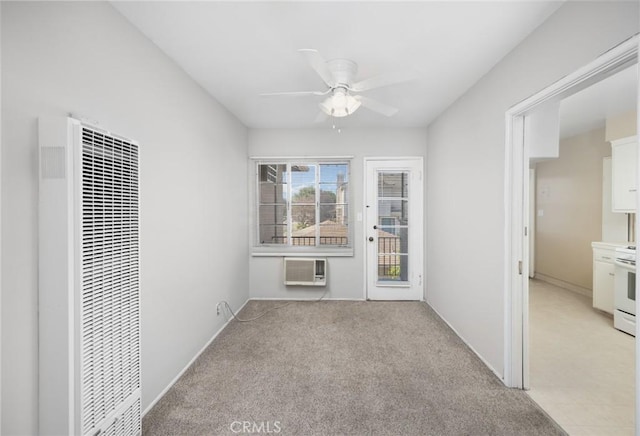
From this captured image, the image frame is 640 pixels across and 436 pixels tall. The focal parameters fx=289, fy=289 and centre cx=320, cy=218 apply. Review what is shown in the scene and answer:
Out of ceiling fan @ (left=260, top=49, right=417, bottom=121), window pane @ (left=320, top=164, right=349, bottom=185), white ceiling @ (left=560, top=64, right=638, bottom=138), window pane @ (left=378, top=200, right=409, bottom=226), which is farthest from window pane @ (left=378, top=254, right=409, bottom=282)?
white ceiling @ (left=560, top=64, right=638, bottom=138)

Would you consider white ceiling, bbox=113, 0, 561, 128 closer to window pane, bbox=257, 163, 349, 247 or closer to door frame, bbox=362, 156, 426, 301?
door frame, bbox=362, 156, 426, 301

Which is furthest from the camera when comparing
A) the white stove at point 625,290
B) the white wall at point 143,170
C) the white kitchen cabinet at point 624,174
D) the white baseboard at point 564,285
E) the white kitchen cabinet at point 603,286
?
the white baseboard at point 564,285

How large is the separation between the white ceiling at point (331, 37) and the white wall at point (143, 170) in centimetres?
23

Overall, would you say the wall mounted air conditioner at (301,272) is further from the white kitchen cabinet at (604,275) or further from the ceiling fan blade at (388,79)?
the white kitchen cabinet at (604,275)

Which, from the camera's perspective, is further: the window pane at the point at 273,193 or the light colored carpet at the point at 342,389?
the window pane at the point at 273,193

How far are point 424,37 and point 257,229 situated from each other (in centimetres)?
311

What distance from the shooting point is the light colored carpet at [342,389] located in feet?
5.78

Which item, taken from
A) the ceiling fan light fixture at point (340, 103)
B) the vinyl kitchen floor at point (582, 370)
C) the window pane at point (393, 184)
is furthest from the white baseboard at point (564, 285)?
the ceiling fan light fixture at point (340, 103)

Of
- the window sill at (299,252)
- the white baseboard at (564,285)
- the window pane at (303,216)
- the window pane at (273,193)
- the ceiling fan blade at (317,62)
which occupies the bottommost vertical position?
the white baseboard at (564,285)

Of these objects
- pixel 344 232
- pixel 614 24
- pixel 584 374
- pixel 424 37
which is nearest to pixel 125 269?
pixel 424 37

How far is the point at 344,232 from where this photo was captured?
418 cm

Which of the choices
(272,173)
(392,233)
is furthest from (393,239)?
(272,173)

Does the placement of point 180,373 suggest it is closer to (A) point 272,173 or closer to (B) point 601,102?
(A) point 272,173

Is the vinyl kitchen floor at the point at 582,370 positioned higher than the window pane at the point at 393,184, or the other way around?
the window pane at the point at 393,184
